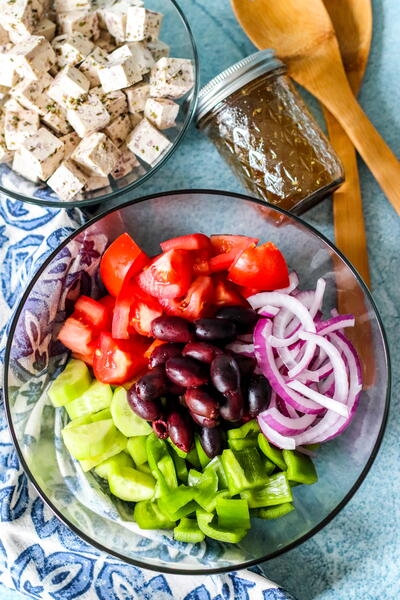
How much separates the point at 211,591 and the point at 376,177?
1.14m

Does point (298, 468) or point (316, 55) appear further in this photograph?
point (316, 55)

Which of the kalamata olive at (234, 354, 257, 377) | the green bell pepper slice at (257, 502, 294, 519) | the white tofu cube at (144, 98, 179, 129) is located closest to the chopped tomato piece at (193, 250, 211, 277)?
the kalamata olive at (234, 354, 257, 377)

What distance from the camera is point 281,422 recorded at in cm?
137

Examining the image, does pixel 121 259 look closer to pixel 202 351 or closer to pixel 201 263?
pixel 201 263

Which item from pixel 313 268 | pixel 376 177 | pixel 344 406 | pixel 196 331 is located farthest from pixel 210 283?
pixel 376 177

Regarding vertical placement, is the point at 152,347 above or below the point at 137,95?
below

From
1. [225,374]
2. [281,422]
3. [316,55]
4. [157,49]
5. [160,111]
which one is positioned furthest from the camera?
[316,55]

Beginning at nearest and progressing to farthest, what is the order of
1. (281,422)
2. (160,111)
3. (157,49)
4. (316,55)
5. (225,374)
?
(225,374) → (281,422) → (160,111) → (157,49) → (316,55)

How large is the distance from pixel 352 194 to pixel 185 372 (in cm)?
72

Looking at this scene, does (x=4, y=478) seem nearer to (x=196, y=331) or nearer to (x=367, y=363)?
(x=196, y=331)

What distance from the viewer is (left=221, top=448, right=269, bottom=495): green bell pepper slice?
1334mm

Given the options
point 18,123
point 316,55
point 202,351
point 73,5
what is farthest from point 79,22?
point 202,351

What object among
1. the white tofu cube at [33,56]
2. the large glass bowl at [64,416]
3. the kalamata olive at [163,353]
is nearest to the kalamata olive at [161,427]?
the kalamata olive at [163,353]

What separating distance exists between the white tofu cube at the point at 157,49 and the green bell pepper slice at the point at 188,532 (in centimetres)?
114
